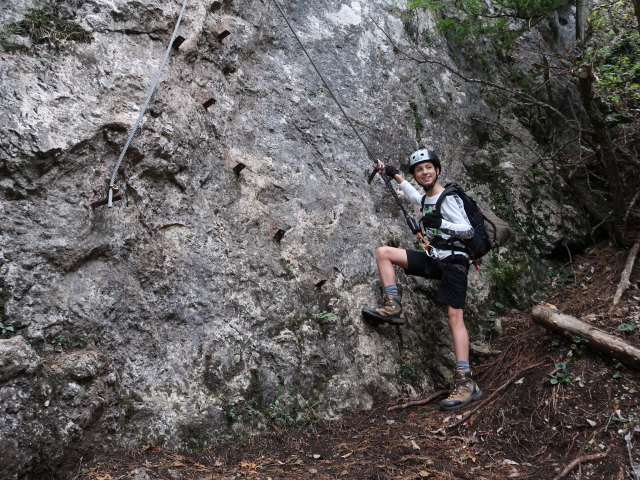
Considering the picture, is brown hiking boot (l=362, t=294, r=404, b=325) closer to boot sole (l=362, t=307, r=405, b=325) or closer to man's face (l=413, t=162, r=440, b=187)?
boot sole (l=362, t=307, r=405, b=325)

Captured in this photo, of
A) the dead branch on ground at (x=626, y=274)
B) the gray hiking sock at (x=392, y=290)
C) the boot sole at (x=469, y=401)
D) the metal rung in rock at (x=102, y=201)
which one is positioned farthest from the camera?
the dead branch on ground at (x=626, y=274)

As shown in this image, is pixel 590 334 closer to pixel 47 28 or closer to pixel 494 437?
pixel 494 437

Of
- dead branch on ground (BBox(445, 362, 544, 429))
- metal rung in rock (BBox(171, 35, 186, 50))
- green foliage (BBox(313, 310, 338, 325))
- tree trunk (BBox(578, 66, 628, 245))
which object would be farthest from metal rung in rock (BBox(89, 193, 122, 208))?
tree trunk (BBox(578, 66, 628, 245))

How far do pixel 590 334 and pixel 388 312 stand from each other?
2.12 metres

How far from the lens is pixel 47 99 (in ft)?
14.8

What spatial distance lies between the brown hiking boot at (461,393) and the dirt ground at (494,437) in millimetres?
110

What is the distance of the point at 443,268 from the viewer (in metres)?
5.77

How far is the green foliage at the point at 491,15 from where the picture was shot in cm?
784

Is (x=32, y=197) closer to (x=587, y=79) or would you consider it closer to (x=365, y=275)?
(x=365, y=275)

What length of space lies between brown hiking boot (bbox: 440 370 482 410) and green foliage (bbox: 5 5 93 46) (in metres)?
5.32

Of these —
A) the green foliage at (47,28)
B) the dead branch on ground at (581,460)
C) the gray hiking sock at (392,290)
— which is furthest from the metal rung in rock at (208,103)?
the dead branch on ground at (581,460)

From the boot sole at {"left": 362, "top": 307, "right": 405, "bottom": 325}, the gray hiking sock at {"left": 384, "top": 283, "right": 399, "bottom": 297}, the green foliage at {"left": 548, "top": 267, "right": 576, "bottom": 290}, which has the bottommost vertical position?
the boot sole at {"left": 362, "top": 307, "right": 405, "bottom": 325}

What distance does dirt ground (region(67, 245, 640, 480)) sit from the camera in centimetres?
415

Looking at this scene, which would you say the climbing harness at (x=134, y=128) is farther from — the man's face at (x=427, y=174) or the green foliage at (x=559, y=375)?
the green foliage at (x=559, y=375)
